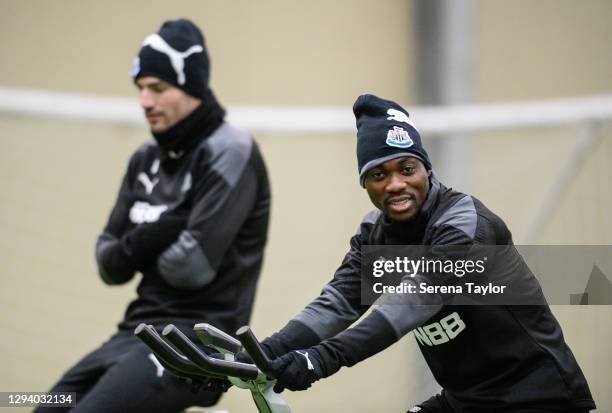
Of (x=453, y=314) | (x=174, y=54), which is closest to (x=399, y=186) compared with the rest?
(x=453, y=314)

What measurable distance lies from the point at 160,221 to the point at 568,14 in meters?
Result: 4.41

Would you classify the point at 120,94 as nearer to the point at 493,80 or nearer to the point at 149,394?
the point at 493,80

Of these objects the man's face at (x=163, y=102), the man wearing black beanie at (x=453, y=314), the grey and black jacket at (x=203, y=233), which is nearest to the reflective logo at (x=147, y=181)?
the grey and black jacket at (x=203, y=233)

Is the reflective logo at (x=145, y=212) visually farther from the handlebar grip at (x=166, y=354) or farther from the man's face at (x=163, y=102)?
the handlebar grip at (x=166, y=354)

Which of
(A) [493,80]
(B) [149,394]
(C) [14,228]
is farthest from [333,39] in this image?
(B) [149,394]

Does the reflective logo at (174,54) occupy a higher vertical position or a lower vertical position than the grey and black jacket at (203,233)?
higher

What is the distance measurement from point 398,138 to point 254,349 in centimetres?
69

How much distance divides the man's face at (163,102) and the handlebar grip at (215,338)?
143 cm

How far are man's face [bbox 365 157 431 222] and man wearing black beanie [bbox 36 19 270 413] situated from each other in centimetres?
101

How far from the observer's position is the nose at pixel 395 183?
2.76m

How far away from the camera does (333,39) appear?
288 inches

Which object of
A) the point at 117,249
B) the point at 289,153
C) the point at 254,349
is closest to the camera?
Result: the point at 254,349

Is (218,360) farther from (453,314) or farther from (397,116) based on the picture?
(397,116)

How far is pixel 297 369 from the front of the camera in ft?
8.11
